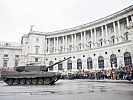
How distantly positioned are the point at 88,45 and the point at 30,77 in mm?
40032

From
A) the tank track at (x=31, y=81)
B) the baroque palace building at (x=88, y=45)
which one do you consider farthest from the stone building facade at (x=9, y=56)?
the tank track at (x=31, y=81)

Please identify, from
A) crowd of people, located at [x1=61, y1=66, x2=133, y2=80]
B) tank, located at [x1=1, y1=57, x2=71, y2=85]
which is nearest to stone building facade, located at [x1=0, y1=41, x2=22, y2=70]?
A: crowd of people, located at [x1=61, y1=66, x2=133, y2=80]

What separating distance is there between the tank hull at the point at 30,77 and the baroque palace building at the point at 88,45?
61.0ft

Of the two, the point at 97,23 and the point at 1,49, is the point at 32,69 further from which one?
the point at 1,49

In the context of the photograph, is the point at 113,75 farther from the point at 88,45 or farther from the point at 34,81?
the point at 88,45

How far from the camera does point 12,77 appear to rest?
1988 centimetres

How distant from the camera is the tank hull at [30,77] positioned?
19.4 meters

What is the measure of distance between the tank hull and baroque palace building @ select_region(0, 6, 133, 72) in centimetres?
1859

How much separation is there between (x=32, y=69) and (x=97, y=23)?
124ft

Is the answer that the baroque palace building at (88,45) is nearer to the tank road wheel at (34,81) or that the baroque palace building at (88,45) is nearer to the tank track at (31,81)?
the tank track at (31,81)

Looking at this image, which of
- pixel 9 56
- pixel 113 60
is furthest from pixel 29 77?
pixel 9 56

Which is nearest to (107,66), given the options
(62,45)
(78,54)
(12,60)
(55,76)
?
(78,54)

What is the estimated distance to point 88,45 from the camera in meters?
57.7

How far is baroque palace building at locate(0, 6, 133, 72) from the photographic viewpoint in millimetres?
44969
